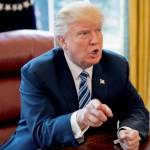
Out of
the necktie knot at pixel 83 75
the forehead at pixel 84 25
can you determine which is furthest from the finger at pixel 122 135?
the forehead at pixel 84 25

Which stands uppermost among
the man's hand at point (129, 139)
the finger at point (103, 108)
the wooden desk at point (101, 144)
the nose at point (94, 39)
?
the nose at point (94, 39)

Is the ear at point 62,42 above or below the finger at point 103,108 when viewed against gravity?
above

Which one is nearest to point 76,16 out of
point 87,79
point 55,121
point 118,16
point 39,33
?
point 87,79

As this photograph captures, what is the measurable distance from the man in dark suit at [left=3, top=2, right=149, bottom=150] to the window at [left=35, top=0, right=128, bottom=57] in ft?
4.36

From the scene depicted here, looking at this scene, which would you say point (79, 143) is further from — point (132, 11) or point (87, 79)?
point (132, 11)

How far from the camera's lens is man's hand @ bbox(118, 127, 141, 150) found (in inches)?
49.9

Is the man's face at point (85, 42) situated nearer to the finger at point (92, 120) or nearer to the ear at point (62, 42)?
the ear at point (62, 42)

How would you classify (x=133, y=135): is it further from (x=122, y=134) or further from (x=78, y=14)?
(x=78, y=14)

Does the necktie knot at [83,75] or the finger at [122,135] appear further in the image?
the necktie knot at [83,75]

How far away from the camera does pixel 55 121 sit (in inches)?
52.2

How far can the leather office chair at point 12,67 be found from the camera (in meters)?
1.86

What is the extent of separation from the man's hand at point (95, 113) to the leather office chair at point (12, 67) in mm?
801

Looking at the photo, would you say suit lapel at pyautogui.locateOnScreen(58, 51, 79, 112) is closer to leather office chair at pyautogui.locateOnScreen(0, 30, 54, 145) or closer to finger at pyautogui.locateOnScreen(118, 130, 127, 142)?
finger at pyautogui.locateOnScreen(118, 130, 127, 142)

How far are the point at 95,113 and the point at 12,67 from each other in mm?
889
